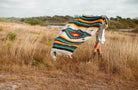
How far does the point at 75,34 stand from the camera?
4.57 metres

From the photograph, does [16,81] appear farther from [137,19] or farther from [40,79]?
[137,19]

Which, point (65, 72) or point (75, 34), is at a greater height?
point (75, 34)

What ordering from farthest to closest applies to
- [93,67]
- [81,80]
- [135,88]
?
[93,67] < [81,80] < [135,88]

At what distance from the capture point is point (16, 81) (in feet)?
11.3

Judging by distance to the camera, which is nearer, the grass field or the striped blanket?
the grass field

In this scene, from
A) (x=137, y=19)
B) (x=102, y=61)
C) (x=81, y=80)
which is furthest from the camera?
(x=137, y=19)

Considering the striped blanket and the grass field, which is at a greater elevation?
the striped blanket

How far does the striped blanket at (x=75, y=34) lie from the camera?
163 inches

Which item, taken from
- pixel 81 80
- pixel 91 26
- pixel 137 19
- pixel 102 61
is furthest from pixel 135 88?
pixel 137 19

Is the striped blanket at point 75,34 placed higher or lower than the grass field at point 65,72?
higher

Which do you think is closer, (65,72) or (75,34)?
(65,72)

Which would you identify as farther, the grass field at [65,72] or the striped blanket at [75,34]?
the striped blanket at [75,34]

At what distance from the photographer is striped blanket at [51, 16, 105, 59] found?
4.15 metres

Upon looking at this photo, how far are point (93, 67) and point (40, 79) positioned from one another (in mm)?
1774
